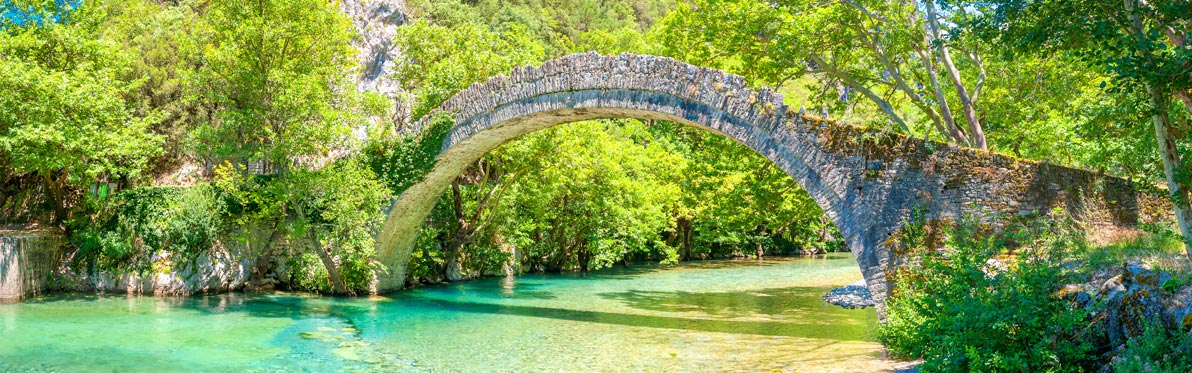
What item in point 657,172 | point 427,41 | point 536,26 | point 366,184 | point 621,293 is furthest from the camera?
point 536,26

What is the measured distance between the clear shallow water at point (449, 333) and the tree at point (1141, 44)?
10.2 ft

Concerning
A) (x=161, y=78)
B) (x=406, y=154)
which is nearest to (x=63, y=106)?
(x=406, y=154)

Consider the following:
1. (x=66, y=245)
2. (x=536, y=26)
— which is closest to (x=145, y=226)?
(x=66, y=245)

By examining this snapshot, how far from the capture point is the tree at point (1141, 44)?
5688 millimetres

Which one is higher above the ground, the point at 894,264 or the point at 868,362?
the point at 894,264

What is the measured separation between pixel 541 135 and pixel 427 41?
180 inches

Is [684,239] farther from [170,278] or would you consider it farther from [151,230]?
[151,230]

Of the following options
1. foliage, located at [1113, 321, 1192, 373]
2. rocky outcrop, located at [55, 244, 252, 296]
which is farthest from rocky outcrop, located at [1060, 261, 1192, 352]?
rocky outcrop, located at [55, 244, 252, 296]

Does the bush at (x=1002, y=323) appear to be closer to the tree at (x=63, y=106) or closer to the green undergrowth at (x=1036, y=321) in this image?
the green undergrowth at (x=1036, y=321)

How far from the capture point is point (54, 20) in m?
15.4

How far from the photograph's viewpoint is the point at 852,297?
47.0 ft

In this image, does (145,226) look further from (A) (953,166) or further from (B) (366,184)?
(A) (953,166)

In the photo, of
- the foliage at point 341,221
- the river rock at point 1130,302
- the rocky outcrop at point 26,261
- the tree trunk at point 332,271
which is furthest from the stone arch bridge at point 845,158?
the rocky outcrop at point 26,261

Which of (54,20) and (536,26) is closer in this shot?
(54,20)
